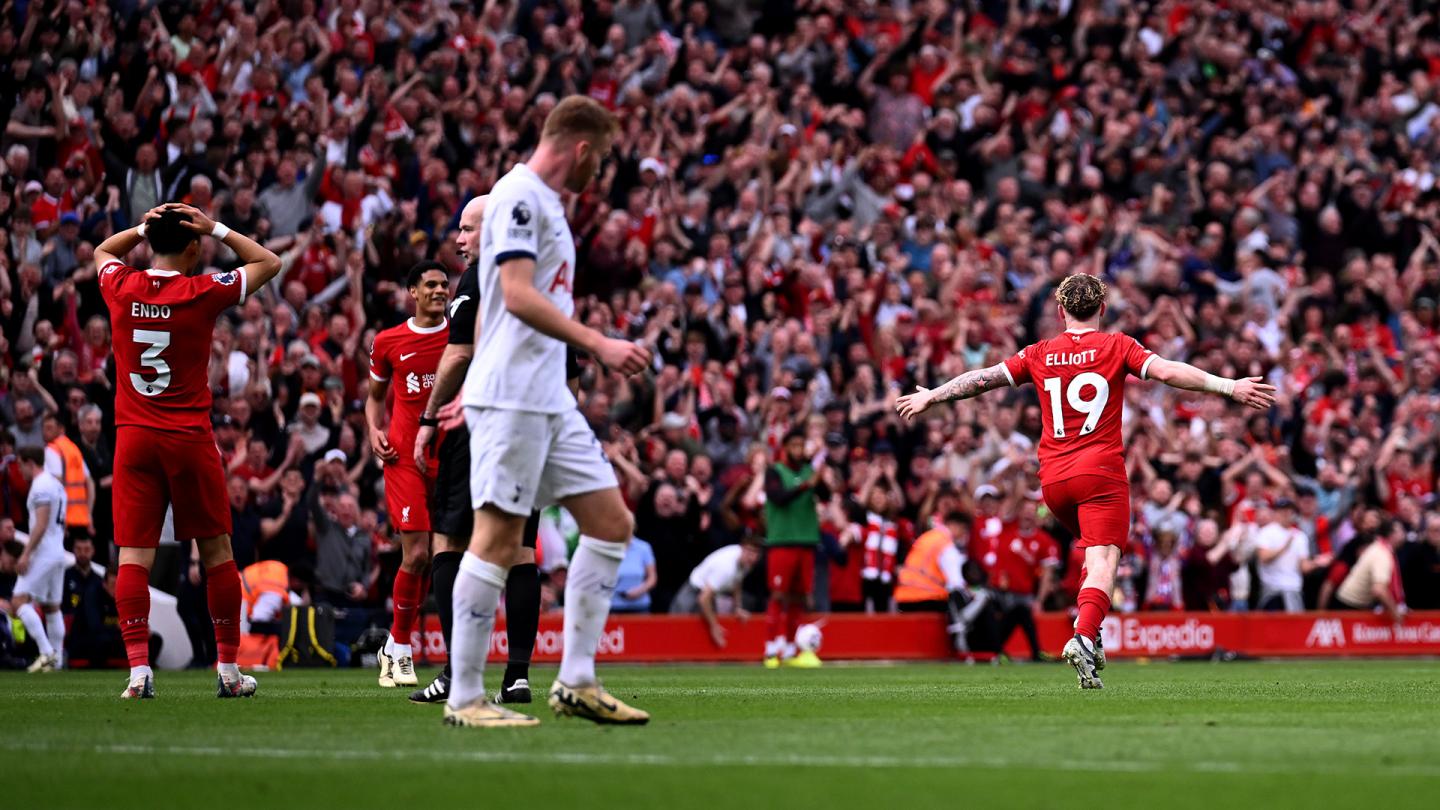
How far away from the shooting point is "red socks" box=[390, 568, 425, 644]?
12.2 meters

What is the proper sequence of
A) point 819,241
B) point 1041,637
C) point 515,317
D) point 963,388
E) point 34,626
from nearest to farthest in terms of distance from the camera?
point 515,317 < point 963,388 < point 34,626 < point 1041,637 < point 819,241

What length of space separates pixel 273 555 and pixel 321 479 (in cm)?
88

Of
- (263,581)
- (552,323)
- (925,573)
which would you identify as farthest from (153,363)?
(925,573)

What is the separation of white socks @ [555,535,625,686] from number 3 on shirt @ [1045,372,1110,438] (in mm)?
4596

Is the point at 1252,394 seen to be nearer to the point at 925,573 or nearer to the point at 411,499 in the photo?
the point at 411,499

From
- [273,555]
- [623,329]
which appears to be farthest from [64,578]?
[623,329]

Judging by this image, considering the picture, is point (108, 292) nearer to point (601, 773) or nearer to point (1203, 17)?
point (601, 773)

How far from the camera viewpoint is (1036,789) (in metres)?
6.01

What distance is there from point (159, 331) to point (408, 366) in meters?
1.80

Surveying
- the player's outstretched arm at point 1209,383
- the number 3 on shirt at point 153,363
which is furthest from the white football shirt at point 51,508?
the player's outstretched arm at point 1209,383

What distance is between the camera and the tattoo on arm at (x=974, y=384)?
479 inches

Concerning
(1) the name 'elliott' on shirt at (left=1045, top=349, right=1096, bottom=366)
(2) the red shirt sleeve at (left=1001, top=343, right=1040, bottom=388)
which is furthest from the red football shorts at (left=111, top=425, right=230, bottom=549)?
(1) the name 'elliott' on shirt at (left=1045, top=349, right=1096, bottom=366)

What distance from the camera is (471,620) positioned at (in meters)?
7.92

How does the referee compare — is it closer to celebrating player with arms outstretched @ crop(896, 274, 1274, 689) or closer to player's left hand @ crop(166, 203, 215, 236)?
player's left hand @ crop(166, 203, 215, 236)
